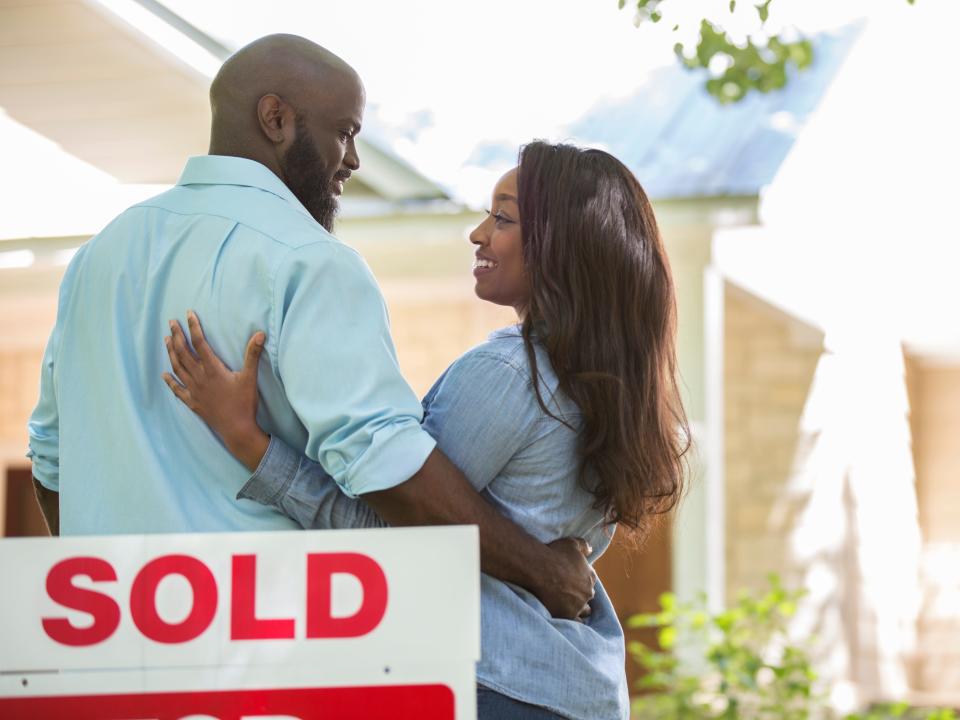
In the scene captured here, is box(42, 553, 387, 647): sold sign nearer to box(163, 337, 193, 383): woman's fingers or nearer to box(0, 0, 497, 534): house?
box(163, 337, 193, 383): woman's fingers

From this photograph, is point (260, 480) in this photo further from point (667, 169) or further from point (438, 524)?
point (667, 169)

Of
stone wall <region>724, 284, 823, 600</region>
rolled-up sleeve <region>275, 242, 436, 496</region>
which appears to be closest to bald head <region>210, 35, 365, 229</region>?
rolled-up sleeve <region>275, 242, 436, 496</region>

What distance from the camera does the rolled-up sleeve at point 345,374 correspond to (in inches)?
79.9

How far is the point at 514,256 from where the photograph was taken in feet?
8.51

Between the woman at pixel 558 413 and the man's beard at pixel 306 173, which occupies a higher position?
the man's beard at pixel 306 173

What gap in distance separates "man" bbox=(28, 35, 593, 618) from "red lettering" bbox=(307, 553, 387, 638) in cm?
18

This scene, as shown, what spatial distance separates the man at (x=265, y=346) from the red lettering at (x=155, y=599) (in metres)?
0.27

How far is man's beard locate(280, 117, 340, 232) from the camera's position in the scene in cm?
240

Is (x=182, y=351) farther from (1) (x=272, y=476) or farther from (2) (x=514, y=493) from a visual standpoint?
(2) (x=514, y=493)

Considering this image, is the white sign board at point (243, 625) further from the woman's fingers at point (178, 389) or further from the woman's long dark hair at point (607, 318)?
the woman's long dark hair at point (607, 318)

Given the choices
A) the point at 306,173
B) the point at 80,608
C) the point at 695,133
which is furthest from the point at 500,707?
the point at 695,133

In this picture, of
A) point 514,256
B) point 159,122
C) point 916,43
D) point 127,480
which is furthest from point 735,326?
point 127,480

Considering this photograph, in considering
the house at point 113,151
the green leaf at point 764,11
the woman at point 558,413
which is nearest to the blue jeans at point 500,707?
the woman at point 558,413

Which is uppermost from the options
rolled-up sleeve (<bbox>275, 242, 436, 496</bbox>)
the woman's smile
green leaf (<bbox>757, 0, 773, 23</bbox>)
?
green leaf (<bbox>757, 0, 773, 23</bbox>)
